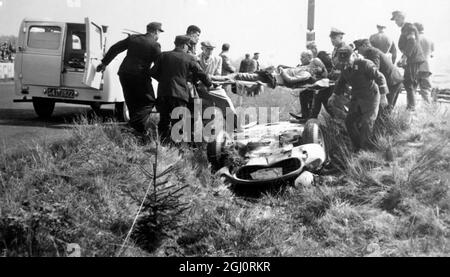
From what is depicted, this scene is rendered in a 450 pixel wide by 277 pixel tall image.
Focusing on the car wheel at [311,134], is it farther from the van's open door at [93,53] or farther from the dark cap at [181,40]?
the van's open door at [93,53]

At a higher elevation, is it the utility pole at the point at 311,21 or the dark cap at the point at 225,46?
the utility pole at the point at 311,21

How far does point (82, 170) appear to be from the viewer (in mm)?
5125

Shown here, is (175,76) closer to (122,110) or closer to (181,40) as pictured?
(181,40)

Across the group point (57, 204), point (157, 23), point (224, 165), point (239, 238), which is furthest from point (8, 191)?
point (157, 23)

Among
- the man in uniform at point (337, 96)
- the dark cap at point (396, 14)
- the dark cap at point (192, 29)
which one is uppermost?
the dark cap at point (396, 14)

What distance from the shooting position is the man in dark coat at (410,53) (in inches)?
326

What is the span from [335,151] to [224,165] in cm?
204

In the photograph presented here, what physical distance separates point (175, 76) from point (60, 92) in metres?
2.80

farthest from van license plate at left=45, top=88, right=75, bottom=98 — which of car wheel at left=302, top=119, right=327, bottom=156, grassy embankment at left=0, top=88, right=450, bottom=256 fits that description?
car wheel at left=302, top=119, right=327, bottom=156

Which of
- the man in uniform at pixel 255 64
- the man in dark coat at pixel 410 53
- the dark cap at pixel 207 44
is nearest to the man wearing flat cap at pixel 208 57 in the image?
the dark cap at pixel 207 44

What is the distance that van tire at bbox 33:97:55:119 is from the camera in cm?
872

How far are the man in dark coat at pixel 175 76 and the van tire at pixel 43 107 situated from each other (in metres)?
3.28

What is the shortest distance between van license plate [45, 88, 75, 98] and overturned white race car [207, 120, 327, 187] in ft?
10.1

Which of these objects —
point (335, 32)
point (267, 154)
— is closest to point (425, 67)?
point (335, 32)
